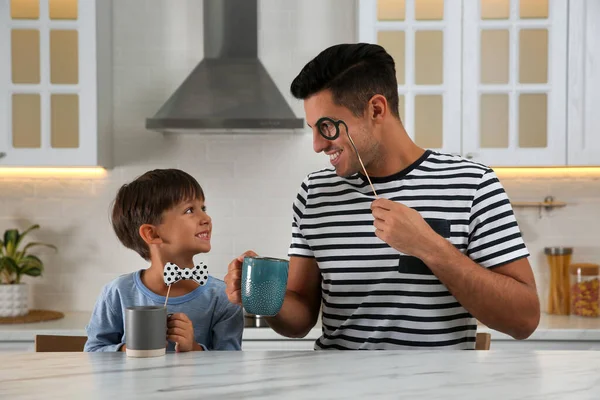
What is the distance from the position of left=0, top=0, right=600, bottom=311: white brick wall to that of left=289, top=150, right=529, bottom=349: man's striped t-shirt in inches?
77.6

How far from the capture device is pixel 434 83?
11.5 ft

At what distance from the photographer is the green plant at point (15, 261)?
364cm

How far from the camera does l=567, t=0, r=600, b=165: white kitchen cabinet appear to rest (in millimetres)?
3447

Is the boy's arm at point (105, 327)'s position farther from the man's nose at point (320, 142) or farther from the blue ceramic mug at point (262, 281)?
the man's nose at point (320, 142)

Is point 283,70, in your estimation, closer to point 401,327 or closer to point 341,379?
point 401,327

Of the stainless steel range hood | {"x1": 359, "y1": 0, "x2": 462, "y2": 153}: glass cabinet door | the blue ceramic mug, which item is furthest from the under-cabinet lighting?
the blue ceramic mug

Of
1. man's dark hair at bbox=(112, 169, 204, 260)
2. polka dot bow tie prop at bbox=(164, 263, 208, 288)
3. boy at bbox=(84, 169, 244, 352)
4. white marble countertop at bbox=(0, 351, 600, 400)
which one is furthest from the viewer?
man's dark hair at bbox=(112, 169, 204, 260)

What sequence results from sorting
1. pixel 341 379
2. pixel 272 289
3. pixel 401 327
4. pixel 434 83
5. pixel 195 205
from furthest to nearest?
pixel 434 83, pixel 195 205, pixel 401 327, pixel 272 289, pixel 341 379

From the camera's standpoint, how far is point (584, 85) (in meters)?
3.46

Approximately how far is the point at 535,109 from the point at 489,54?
315 millimetres

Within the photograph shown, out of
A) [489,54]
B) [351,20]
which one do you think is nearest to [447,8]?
[489,54]

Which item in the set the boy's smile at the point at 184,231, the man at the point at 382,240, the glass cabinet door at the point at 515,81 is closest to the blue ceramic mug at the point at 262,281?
the man at the point at 382,240

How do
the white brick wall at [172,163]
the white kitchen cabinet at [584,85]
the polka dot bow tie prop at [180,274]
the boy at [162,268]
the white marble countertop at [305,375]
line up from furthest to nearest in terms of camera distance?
the white brick wall at [172,163]
the white kitchen cabinet at [584,85]
the boy at [162,268]
the polka dot bow tie prop at [180,274]
the white marble countertop at [305,375]

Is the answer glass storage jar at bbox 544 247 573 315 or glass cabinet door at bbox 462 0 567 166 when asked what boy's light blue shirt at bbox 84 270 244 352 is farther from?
glass storage jar at bbox 544 247 573 315
